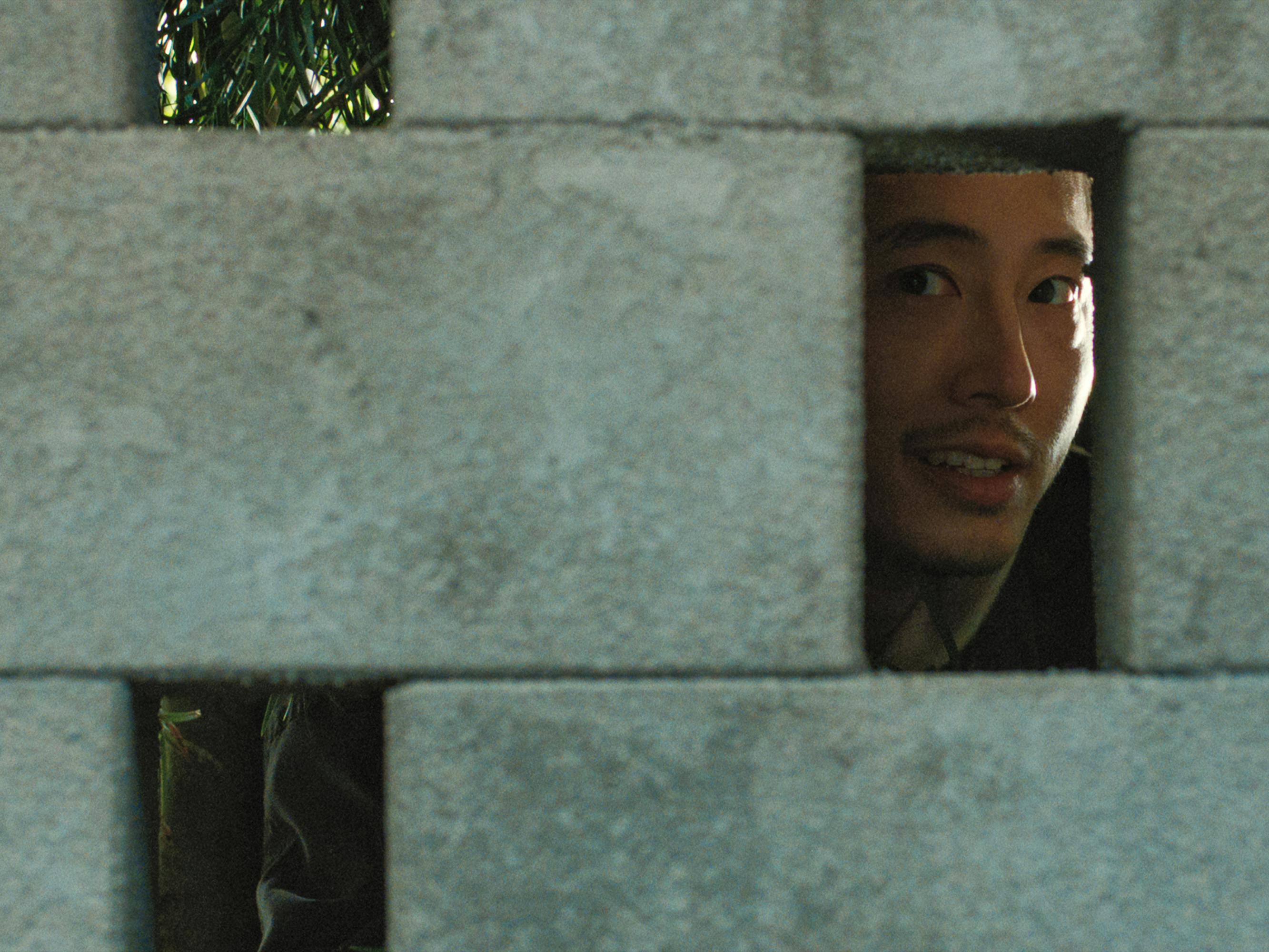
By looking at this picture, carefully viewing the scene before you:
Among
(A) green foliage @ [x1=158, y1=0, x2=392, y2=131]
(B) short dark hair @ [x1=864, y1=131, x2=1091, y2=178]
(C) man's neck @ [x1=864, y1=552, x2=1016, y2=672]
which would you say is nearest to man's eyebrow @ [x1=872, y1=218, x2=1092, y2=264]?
(B) short dark hair @ [x1=864, y1=131, x2=1091, y2=178]

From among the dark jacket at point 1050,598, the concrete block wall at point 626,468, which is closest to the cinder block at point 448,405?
the concrete block wall at point 626,468

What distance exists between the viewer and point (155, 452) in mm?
1430

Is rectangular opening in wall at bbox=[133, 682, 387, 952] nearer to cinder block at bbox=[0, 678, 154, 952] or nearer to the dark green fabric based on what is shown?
the dark green fabric

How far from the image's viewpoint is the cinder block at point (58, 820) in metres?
1.45

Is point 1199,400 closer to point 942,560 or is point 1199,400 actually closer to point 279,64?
point 942,560

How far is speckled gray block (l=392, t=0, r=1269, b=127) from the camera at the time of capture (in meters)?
1.43

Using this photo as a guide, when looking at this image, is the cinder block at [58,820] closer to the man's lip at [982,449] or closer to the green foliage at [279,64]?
the man's lip at [982,449]

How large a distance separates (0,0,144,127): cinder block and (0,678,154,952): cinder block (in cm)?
83

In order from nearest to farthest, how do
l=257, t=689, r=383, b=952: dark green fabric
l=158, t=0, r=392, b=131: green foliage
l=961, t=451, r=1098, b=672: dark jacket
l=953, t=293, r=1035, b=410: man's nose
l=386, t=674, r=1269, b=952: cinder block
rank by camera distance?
l=386, t=674, r=1269, b=952: cinder block < l=953, t=293, r=1035, b=410: man's nose < l=257, t=689, r=383, b=952: dark green fabric < l=158, t=0, r=392, b=131: green foliage < l=961, t=451, r=1098, b=672: dark jacket

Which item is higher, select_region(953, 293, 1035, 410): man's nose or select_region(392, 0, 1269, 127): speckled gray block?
select_region(392, 0, 1269, 127): speckled gray block

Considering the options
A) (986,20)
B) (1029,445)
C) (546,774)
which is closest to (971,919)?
(546,774)

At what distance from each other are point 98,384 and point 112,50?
500 mm

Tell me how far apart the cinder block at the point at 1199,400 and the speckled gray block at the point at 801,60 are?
12 cm

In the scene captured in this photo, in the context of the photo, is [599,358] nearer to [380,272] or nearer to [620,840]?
[380,272]
